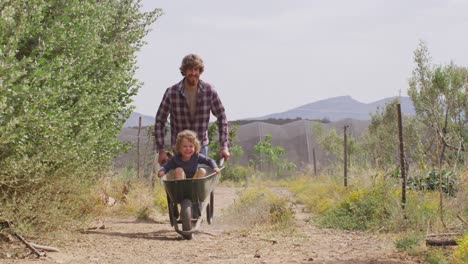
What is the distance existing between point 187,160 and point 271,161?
2155 cm

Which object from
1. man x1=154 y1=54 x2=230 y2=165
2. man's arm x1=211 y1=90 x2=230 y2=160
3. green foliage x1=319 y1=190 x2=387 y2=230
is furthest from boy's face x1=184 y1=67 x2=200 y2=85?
green foliage x1=319 y1=190 x2=387 y2=230

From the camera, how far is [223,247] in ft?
19.8

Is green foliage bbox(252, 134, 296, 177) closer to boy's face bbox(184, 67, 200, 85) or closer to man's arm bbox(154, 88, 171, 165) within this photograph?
man's arm bbox(154, 88, 171, 165)

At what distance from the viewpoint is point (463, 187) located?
269 inches

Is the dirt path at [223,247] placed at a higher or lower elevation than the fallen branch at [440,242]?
lower

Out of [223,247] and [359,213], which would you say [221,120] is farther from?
[359,213]

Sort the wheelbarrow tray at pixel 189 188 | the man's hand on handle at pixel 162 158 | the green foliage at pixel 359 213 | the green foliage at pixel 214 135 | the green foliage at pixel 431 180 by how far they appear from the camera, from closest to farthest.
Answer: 1. the wheelbarrow tray at pixel 189 188
2. the man's hand on handle at pixel 162 158
3. the green foliage at pixel 359 213
4. the green foliage at pixel 431 180
5. the green foliage at pixel 214 135

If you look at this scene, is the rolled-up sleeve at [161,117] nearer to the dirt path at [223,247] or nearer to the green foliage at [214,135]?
the dirt path at [223,247]

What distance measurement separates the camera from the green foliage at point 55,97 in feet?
15.4

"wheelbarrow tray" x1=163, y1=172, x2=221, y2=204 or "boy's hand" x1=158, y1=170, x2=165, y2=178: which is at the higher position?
"boy's hand" x1=158, y1=170, x2=165, y2=178

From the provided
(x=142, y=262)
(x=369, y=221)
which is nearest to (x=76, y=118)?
(x=142, y=262)

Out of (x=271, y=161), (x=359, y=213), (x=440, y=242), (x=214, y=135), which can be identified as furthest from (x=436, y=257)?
(x=271, y=161)

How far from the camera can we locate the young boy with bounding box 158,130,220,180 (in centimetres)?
657

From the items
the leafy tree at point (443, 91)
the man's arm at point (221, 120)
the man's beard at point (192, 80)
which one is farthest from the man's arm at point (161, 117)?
the leafy tree at point (443, 91)
